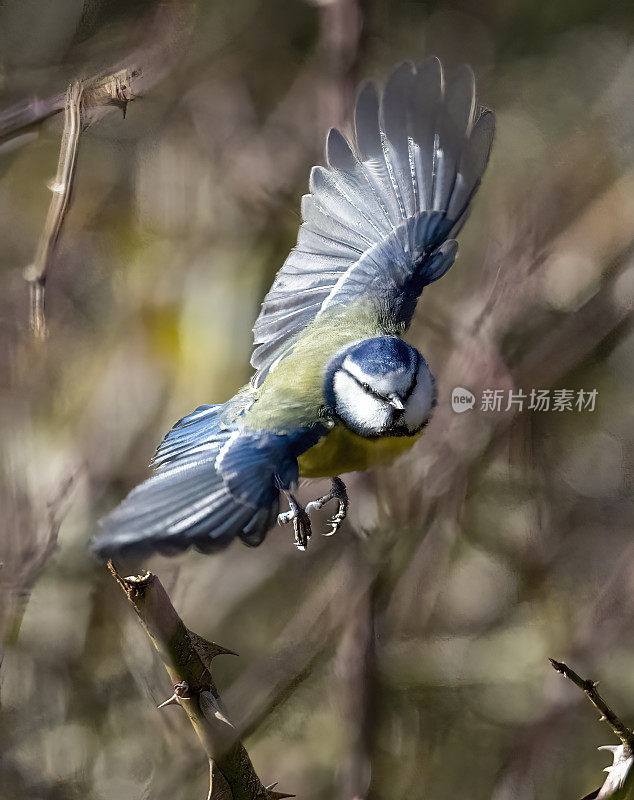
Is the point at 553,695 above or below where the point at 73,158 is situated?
below

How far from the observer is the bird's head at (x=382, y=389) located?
73cm

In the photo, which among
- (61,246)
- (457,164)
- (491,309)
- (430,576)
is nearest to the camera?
(457,164)

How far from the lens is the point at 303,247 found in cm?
95

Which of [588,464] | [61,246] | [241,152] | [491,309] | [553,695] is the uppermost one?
[241,152]

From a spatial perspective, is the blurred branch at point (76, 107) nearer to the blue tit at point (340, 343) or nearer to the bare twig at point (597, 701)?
the blue tit at point (340, 343)

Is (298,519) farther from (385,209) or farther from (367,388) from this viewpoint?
(385,209)

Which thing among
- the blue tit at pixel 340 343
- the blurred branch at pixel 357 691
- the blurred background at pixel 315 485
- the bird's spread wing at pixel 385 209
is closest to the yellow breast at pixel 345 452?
the blue tit at pixel 340 343

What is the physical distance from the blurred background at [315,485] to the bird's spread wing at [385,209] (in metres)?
0.14

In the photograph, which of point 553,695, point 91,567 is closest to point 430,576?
point 553,695

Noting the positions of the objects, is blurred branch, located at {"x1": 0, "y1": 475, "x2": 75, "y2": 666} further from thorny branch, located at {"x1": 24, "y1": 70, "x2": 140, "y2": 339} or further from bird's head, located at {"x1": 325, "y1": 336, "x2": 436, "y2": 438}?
bird's head, located at {"x1": 325, "y1": 336, "x2": 436, "y2": 438}

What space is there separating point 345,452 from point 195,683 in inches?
9.9

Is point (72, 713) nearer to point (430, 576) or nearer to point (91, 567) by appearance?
point (91, 567)

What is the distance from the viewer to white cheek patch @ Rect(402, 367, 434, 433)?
0.74 meters

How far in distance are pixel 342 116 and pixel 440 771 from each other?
1.04 meters
